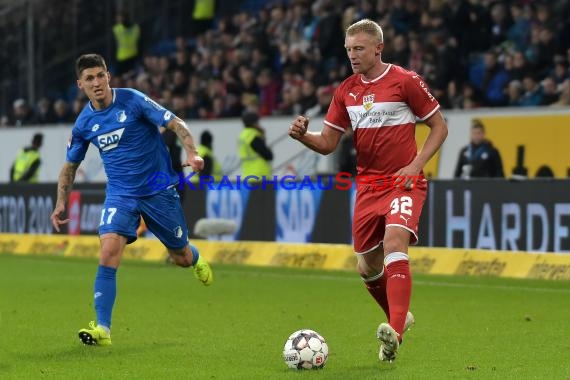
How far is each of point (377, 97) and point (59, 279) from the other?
9.09 metres

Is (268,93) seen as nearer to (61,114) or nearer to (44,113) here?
(61,114)

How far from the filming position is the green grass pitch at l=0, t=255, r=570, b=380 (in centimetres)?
871

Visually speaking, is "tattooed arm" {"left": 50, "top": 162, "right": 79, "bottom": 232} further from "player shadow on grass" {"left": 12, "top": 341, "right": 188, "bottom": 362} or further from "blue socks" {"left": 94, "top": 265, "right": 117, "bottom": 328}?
"player shadow on grass" {"left": 12, "top": 341, "right": 188, "bottom": 362}

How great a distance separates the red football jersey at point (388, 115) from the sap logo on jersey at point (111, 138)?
88.9 inches

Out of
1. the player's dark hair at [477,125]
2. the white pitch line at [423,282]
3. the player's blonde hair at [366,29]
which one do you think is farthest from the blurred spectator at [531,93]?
the player's blonde hair at [366,29]

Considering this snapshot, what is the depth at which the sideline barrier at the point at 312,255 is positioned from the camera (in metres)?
16.4

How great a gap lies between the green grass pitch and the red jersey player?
28.4 inches

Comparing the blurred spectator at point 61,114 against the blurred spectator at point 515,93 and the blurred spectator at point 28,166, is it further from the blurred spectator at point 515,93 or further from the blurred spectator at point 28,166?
the blurred spectator at point 515,93

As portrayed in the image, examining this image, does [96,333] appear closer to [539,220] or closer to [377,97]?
[377,97]

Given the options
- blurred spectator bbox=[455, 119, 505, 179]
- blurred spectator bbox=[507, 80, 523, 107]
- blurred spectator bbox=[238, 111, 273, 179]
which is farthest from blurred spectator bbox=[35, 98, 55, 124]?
blurred spectator bbox=[455, 119, 505, 179]

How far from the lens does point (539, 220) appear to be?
55.2 ft

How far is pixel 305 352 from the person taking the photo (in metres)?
8.55

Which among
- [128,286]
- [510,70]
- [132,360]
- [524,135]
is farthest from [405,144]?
[510,70]

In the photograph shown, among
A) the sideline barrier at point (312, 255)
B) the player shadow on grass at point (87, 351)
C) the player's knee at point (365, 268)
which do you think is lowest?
the sideline barrier at point (312, 255)
